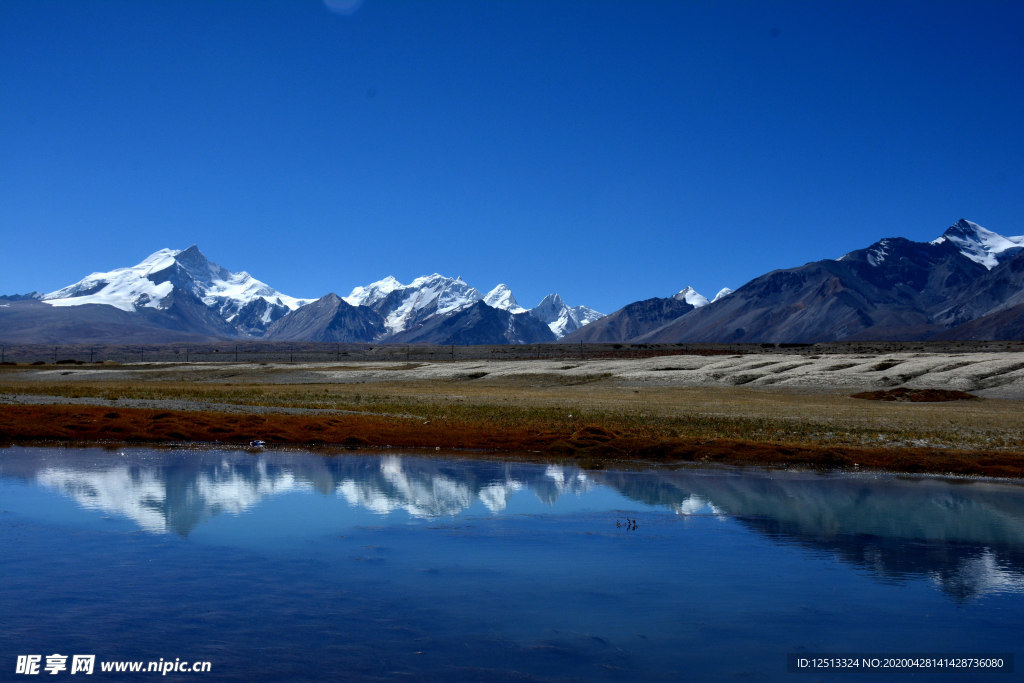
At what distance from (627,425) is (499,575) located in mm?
23805

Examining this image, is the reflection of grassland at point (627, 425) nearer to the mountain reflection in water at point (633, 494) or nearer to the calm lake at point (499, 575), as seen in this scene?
the mountain reflection in water at point (633, 494)

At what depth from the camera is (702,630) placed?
11.1 m

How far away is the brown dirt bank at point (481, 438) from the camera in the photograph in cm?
2688

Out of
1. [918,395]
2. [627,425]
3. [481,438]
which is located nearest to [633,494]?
[481,438]

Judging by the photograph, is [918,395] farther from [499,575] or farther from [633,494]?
[499,575]

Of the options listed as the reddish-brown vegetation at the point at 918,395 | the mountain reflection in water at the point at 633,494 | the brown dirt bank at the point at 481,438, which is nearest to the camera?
the mountain reflection in water at the point at 633,494

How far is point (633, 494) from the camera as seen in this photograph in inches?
852

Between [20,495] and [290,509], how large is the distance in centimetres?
703

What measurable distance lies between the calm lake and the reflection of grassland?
6813 mm

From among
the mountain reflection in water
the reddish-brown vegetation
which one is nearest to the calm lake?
the mountain reflection in water

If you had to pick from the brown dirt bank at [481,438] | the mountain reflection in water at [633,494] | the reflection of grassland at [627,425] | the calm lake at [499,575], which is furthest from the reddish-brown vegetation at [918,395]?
the calm lake at [499,575]

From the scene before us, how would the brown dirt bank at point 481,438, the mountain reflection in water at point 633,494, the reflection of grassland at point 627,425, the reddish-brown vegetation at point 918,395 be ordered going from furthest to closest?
the reddish-brown vegetation at point 918,395 < the reflection of grassland at point 627,425 < the brown dirt bank at point 481,438 < the mountain reflection in water at point 633,494

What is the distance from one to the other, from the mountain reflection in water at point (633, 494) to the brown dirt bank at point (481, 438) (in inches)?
92.3

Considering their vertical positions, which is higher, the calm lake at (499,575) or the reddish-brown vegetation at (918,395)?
the reddish-brown vegetation at (918,395)
